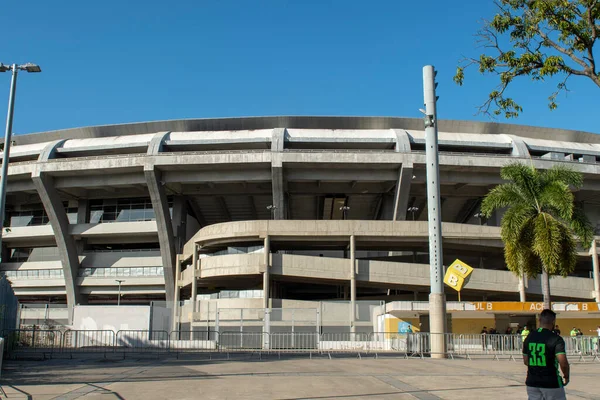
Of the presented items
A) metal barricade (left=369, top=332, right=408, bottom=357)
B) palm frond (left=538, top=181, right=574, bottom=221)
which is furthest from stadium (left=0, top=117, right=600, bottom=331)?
palm frond (left=538, top=181, right=574, bottom=221)

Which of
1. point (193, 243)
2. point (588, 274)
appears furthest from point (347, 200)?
point (588, 274)

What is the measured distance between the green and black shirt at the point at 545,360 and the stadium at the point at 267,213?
99.0 feet

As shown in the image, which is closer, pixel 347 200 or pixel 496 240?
pixel 496 240

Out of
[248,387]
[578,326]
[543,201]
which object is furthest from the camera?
[578,326]

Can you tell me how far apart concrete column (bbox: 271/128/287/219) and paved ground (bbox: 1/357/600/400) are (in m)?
29.6

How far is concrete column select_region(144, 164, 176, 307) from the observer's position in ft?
162

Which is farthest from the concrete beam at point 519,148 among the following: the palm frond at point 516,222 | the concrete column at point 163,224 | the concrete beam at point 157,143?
the concrete column at point 163,224

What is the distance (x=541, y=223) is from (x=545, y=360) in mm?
23537

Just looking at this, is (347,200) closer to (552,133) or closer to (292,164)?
(292,164)

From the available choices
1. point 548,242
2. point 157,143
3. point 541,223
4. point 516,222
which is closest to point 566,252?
point 548,242

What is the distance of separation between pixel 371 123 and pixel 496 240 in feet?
50.3

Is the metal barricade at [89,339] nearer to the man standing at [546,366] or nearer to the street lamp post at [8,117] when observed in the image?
the street lamp post at [8,117]

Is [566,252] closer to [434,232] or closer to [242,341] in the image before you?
[434,232]

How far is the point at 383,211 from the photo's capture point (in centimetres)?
5606
